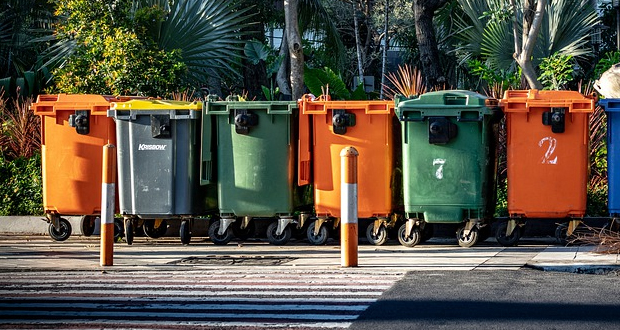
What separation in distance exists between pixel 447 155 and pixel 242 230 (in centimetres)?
262

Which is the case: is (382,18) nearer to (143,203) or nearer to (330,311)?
(143,203)

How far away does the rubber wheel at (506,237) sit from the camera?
12.1 meters

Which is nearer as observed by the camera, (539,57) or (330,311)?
(330,311)

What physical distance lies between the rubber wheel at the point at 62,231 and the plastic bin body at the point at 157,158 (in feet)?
3.59

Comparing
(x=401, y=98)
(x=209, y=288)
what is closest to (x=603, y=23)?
(x=401, y=98)

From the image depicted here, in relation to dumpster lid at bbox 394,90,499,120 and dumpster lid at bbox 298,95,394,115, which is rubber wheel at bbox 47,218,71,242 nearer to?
dumpster lid at bbox 298,95,394,115

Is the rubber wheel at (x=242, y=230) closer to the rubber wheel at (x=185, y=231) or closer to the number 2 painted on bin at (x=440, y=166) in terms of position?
the rubber wheel at (x=185, y=231)

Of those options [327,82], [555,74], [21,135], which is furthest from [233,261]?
[555,74]

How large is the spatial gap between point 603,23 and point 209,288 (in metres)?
19.0

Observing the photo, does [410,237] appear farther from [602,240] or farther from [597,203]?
[597,203]

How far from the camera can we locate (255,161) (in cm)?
1245

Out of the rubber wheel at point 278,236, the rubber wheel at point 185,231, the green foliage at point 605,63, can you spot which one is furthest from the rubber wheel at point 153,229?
the green foliage at point 605,63

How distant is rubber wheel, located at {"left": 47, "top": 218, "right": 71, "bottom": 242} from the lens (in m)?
13.3

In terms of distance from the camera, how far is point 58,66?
18781mm
